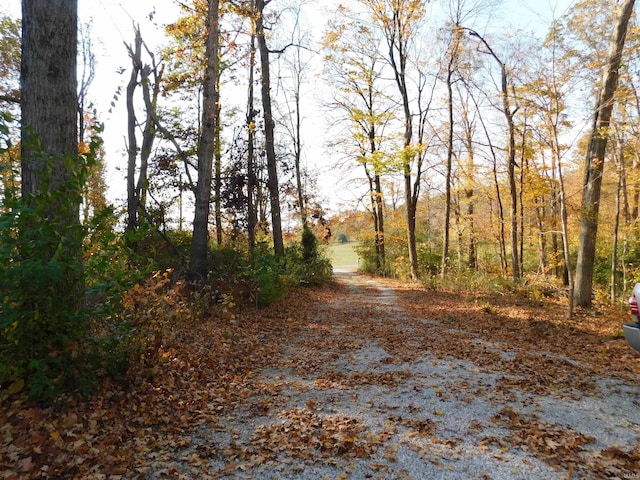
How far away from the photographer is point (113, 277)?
388cm

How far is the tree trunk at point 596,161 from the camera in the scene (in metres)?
9.08

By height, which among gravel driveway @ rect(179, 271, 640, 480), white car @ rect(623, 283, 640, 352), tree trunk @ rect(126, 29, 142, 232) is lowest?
gravel driveway @ rect(179, 271, 640, 480)

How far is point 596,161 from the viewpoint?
971 cm

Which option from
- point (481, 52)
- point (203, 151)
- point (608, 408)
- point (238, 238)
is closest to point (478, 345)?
point (608, 408)

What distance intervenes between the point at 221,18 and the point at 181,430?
11.3 meters

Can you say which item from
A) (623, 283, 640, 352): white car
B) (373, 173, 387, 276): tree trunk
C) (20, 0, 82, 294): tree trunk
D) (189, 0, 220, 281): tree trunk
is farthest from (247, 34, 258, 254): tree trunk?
(373, 173, 387, 276): tree trunk

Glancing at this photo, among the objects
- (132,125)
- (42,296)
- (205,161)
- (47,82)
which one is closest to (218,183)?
(205,161)

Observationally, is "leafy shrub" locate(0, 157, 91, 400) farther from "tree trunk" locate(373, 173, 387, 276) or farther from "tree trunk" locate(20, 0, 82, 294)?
"tree trunk" locate(373, 173, 387, 276)

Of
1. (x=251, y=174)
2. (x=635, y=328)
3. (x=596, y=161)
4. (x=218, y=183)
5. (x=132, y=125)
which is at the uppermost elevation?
(x=132, y=125)

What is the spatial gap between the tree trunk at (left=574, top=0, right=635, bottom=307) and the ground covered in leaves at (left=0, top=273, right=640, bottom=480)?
3.32m

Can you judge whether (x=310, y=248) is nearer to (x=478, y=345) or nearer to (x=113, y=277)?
(x=478, y=345)

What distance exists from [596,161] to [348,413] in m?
9.32

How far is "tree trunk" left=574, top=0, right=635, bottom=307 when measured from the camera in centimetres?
908

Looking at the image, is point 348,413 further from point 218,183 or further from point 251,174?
point 218,183
